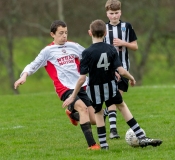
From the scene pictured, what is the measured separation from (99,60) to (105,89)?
416mm

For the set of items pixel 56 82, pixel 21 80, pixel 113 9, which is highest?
pixel 113 9

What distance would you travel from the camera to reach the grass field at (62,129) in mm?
7315

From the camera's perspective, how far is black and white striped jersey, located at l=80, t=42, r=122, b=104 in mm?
7262

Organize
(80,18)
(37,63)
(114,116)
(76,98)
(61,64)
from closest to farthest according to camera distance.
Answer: (76,98)
(37,63)
(61,64)
(114,116)
(80,18)

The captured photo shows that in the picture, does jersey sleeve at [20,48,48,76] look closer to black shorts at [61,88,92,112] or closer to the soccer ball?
black shorts at [61,88,92,112]

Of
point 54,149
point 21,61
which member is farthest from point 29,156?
point 21,61

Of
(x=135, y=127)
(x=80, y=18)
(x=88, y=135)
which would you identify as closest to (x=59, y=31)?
(x=88, y=135)

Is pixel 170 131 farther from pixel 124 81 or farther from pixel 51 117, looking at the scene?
pixel 51 117

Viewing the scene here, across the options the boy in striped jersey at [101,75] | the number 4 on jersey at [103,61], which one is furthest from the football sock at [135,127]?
the number 4 on jersey at [103,61]

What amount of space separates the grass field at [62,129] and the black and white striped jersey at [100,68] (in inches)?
30.3

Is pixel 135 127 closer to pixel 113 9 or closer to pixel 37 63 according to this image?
pixel 37 63

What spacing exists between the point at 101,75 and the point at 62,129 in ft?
9.39

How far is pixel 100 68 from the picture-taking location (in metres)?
7.32

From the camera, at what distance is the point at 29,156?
7422 millimetres
